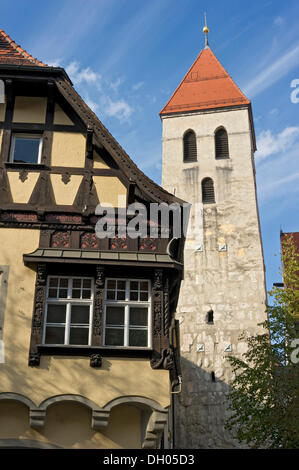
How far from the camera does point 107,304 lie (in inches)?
Result: 482

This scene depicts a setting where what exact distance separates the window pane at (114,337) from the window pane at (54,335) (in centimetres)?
86

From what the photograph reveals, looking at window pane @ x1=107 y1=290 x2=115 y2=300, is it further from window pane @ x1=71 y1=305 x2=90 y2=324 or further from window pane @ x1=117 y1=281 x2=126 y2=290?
window pane @ x1=71 y1=305 x2=90 y2=324

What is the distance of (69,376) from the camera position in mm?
11523

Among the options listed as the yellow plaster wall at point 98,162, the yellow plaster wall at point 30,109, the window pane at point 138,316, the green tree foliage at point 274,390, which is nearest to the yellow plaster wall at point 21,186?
the yellow plaster wall at point 98,162

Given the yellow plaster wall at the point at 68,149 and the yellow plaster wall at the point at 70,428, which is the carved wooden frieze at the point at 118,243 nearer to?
the yellow plaster wall at the point at 68,149

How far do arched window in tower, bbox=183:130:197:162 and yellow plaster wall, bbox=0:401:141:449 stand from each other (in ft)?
84.5

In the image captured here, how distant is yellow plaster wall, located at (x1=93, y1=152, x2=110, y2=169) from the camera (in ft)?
44.6

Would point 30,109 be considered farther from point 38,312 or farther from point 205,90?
point 205,90

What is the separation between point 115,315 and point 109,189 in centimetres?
281

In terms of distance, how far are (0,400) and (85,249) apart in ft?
11.0

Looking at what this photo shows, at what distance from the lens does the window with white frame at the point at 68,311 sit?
11.9m

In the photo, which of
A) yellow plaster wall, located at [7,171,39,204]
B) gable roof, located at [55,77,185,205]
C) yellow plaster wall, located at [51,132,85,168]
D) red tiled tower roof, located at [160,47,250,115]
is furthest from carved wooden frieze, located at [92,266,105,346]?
red tiled tower roof, located at [160,47,250,115]

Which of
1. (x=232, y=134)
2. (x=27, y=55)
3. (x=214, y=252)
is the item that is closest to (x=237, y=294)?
(x=214, y=252)
